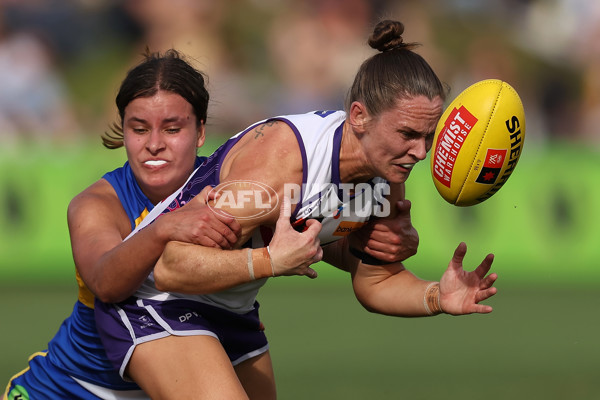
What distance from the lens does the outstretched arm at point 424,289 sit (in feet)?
14.0

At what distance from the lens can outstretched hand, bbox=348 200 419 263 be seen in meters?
4.50

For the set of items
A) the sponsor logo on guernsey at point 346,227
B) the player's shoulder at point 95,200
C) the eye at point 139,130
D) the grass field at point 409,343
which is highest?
the eye at point 139,130

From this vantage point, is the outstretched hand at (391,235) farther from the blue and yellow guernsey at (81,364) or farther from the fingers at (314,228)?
the blue and yellow guernsey at (81,364)

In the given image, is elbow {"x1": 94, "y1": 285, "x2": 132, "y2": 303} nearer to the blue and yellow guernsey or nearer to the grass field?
the blue and yellow guernsey

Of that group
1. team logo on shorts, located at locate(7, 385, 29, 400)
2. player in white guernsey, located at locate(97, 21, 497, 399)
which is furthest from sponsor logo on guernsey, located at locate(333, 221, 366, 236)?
team logo on shorts, located at locate(7, 385, 29, 400)

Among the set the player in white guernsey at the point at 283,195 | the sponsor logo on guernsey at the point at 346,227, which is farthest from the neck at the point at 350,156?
the sponsor logo on guernsey at the point at 346,227

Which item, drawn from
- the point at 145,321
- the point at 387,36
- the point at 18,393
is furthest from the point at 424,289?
the point at 18,393

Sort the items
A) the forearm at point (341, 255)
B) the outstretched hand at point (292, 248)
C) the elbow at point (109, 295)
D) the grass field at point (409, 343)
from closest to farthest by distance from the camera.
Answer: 1. the outstretched hand at point (292, 248)
2. the elbow at point (109, 295)
3. the forearm at point (341, 255)
4. the grass field at point (409, 343)

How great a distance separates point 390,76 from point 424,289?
115cm

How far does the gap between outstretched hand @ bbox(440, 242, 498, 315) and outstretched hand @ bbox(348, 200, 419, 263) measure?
31cm

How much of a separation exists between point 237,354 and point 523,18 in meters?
8.36

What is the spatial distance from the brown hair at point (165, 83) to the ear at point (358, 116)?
101 centimetres

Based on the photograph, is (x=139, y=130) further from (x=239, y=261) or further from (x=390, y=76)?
(x=390, y=76)

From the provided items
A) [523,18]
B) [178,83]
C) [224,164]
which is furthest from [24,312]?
[523,18]
